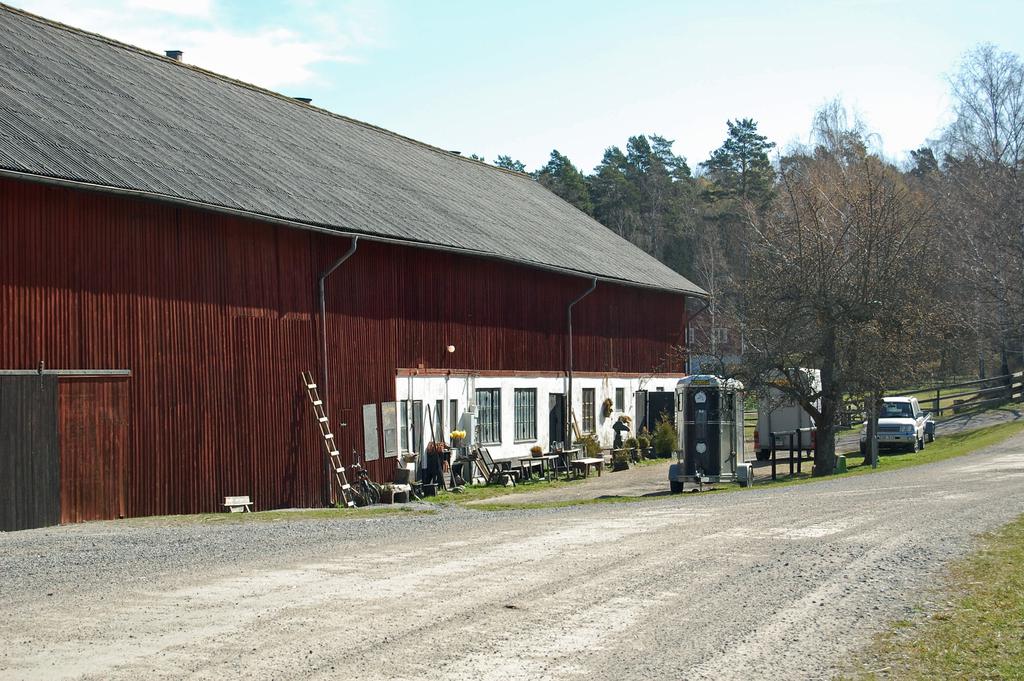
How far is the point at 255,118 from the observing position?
29344 millimetres

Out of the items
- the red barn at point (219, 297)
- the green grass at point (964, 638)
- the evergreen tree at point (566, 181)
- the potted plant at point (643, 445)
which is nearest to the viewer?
the green grass at point (964, 638)

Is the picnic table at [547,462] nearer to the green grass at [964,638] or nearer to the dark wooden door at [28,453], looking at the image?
the dark wooden door at [28,453]

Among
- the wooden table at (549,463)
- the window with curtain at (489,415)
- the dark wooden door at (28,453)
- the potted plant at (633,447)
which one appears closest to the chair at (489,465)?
the window with curtain at (489,415)

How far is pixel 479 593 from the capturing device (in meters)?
10.5

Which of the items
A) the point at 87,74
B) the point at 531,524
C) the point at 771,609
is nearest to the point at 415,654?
the point at 771,609

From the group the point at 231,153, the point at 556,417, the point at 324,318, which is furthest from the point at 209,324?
the point at 556,417

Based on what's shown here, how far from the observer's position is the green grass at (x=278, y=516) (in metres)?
18.1

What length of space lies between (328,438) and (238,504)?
9.48 feet

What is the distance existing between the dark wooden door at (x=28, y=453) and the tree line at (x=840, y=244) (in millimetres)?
16256

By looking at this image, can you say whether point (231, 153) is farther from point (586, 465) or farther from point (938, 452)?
point (938, 452)

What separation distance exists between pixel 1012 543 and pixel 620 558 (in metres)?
4.82

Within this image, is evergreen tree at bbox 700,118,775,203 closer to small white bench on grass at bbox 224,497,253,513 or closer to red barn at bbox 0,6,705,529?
red barn at bbox 0,6,705,529

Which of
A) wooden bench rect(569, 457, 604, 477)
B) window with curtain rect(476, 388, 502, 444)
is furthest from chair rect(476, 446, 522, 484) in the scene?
wooden bench rect(569, 457, 604, 477)

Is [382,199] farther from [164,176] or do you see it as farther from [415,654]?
[415,654]
